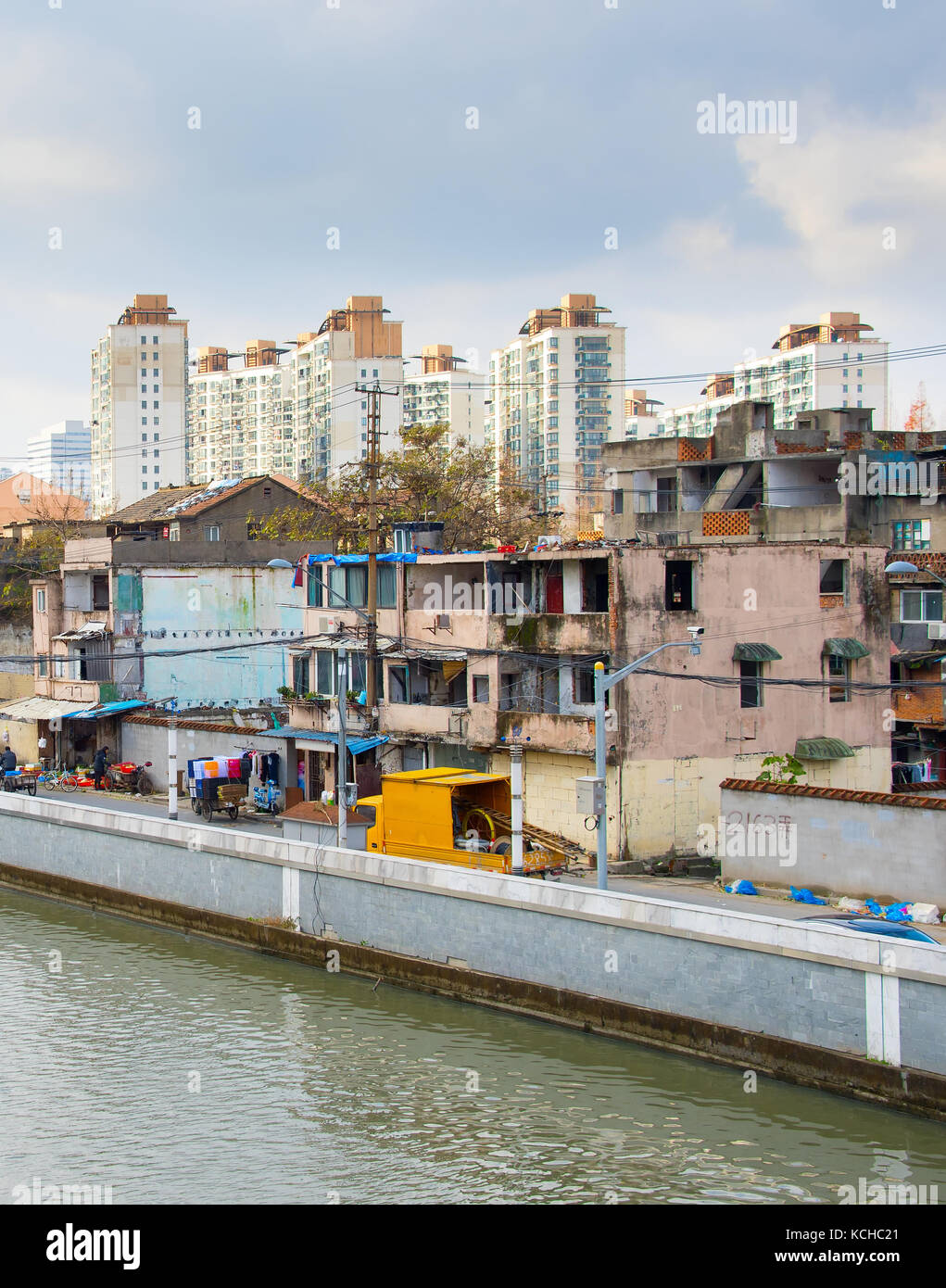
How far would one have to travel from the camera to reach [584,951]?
2278cm

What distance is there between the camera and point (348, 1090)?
2058 cm

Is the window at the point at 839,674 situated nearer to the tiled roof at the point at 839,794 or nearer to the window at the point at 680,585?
the window at the point at 680,585

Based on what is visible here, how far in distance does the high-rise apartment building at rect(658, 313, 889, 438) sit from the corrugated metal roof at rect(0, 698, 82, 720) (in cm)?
8457

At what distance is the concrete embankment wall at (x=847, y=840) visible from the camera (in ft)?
87.0

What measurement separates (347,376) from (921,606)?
279 ft

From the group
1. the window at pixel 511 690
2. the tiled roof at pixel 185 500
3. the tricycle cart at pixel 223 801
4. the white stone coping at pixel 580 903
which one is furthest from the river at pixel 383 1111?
the tiled roof at pixel 185 500

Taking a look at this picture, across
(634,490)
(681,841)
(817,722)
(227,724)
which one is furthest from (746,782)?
(634,490)

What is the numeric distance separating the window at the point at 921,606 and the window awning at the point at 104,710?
27158 mm

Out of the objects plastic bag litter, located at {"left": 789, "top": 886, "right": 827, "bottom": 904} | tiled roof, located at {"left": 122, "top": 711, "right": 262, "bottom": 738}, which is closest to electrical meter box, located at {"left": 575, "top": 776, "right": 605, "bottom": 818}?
plastic bag litter, located at {"left": 789, "top": 886, "right": 827, "bottom": 904}

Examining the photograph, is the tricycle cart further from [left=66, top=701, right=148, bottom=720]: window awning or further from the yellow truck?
[left=66, top=701, right=148, bottom=720]: window awning

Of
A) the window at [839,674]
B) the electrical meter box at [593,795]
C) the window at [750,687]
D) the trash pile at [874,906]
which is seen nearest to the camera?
the electrical meter box at [593,795]

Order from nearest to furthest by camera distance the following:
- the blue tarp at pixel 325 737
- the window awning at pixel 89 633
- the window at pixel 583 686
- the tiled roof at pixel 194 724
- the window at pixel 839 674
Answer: the window at pixel 583 686, the window at pixel 839 674, the blue tarp at pixel 325 737, the tiled roof at pixel 194 724, the window awning at pixel 89 633

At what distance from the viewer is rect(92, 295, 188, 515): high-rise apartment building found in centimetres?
15050

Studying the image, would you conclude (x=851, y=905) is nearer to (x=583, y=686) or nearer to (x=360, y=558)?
(x=583, y=686)
